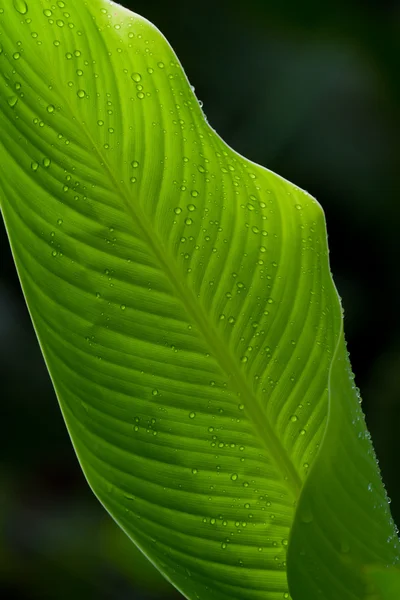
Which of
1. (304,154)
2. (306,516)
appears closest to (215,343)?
(306,516)

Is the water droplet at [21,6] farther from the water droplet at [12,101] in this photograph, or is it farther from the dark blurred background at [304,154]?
the dark blurred background at [304,154]

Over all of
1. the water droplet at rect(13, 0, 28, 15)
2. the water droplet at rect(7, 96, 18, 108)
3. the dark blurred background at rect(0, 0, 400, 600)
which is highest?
the water droplet at rect(13, 0, 28, 15)

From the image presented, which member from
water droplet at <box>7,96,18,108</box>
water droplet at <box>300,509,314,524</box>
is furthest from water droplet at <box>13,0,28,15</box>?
water droplet at <box>300,509,314,524</box>

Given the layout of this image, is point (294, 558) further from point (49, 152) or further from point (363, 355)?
point (363, 355)

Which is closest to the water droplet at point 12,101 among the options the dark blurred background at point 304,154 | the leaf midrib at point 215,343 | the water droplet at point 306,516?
the leaf midrib at point 215,343

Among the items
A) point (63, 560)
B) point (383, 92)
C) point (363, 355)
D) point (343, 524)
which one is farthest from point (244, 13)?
point (343, 524)

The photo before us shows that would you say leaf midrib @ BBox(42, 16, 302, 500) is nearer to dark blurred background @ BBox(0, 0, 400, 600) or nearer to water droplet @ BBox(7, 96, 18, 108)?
water droplet @ BBox(7, 96, 18, 108)

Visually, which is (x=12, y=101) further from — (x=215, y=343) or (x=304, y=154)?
(x=304, y=154)
